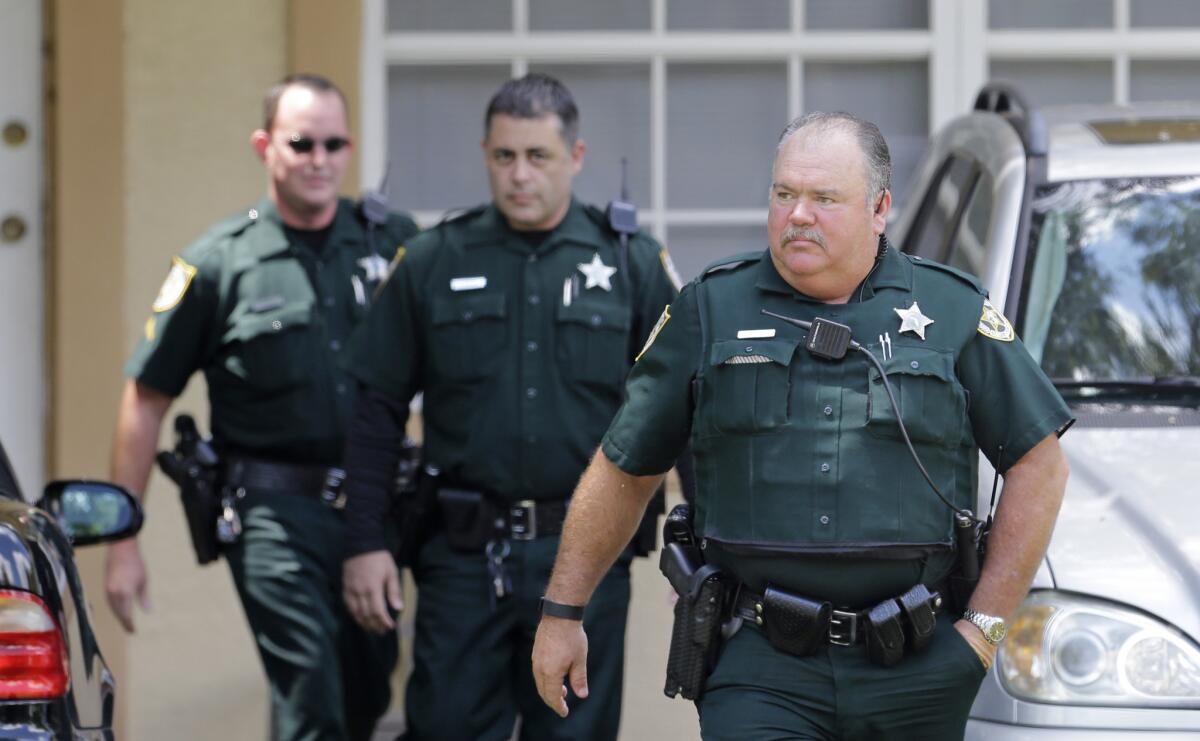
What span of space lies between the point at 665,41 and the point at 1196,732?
13.8 ft

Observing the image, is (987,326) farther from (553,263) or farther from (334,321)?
(334,321)

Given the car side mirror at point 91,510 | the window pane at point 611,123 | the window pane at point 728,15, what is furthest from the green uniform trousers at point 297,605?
the window pane at point 728,15

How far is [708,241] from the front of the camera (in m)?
7.47

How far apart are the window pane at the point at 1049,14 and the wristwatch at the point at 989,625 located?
4.46m

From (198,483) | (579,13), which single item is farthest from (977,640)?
(579,13)

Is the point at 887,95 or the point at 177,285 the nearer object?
the point at 177,285

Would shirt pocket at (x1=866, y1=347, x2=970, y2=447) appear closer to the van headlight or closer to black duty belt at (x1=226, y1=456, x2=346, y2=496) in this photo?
the van headlight

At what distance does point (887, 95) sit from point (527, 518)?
3227 mm

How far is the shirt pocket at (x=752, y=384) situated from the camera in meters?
3.42

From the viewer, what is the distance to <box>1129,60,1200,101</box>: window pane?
24.6 ft

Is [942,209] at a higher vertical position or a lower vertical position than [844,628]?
higher

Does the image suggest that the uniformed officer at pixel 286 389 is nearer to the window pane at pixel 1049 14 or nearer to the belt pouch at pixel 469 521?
the belt pouch at pixel 469 521

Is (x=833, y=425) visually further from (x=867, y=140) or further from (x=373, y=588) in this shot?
(x=373, y=588)

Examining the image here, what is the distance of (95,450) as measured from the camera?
269 inches
